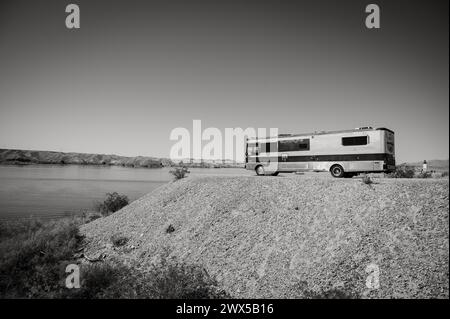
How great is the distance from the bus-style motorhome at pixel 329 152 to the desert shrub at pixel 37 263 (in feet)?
50.9

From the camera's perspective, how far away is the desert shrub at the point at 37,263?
479 inches

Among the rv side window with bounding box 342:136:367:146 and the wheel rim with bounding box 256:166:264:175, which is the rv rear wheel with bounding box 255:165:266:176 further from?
the rv side window with bounding box 342:136:367:146

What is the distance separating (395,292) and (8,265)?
698 inches

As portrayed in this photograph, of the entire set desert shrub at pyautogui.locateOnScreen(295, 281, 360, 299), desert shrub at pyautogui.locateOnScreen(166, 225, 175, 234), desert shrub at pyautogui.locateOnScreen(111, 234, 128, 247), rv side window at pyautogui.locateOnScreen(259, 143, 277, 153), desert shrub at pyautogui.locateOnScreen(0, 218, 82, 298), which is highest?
rv side window at pyautogui.locateOnScreen(259, 143, 277, 153)

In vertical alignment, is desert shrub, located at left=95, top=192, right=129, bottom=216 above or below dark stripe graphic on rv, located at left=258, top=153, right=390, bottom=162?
below

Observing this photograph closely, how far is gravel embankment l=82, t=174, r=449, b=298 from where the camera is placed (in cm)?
988

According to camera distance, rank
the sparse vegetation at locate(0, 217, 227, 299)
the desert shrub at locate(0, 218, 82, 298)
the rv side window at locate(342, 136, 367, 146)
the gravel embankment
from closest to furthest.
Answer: the gravel embankment
the sparse vegetation at locate(0, 217, 227, 299)
the desert shrub at locate(0, 218, 82, 298)
the rv side window at locate(342, 136, 367, 146)

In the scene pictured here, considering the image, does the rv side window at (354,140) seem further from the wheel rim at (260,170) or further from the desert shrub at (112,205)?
the desert shrub at (112,205)

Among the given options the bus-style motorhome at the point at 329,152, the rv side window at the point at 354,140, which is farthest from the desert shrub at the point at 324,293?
the rv side window at the point at 354,140

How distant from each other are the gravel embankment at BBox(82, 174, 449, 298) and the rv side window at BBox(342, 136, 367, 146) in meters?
4.10

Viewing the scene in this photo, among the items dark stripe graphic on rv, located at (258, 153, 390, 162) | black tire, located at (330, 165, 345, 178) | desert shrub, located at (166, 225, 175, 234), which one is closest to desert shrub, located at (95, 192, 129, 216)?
desert shrub, located at (166, 225, 175, 234)

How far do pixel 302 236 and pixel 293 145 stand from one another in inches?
400

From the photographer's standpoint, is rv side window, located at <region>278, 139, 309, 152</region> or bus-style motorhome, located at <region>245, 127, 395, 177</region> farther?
rv side window, located at <region>278, 139, 309, 152</region>
